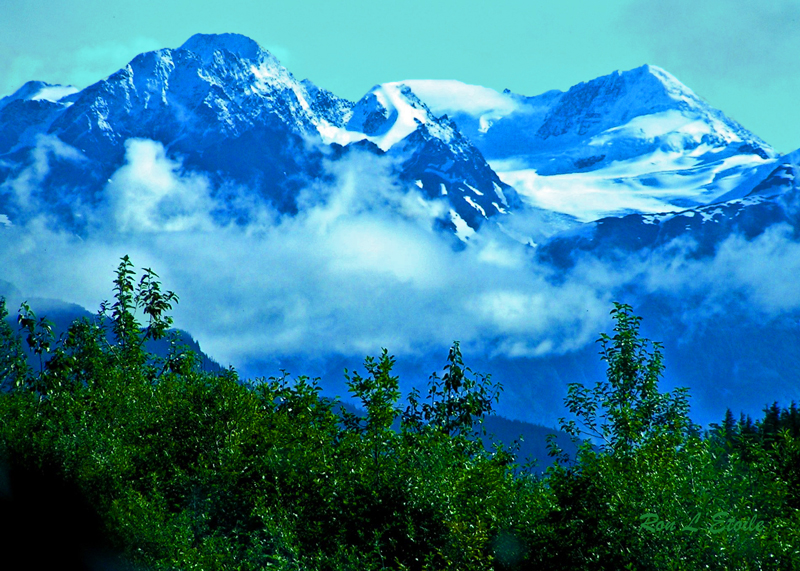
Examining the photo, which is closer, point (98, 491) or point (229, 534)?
point (229, 534)

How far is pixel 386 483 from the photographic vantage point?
2836cm

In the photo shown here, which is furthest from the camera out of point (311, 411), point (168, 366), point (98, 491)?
point (168, 366)

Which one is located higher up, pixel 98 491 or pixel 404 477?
pixel 404 477

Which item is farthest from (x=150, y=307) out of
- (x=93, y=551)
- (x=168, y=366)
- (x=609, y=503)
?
(x=609, y=503)

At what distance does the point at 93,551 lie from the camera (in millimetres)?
29641

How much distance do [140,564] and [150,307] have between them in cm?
3282

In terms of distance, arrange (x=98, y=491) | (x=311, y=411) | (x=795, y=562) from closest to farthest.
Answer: (x=795, y=562) < (x=98, y=491) < (x=311, y=411)

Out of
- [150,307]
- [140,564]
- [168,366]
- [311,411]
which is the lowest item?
[140,564]

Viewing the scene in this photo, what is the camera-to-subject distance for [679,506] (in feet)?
73.9

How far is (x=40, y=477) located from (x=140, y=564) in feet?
28.0

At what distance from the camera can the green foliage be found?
78.0ft

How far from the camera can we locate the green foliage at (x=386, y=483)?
2377 cm

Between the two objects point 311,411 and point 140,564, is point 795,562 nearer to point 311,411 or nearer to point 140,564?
point 140,564

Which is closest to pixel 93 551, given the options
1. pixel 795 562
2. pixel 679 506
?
pixel 679 506
